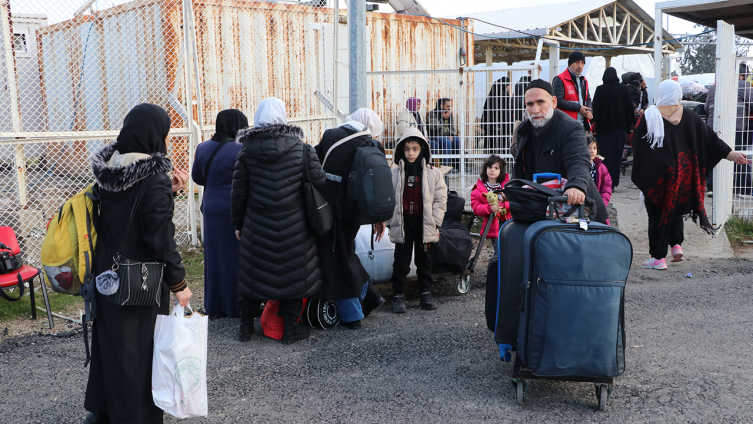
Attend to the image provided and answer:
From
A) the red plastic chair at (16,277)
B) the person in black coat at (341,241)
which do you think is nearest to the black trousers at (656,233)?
the person in black coat at (341,241)

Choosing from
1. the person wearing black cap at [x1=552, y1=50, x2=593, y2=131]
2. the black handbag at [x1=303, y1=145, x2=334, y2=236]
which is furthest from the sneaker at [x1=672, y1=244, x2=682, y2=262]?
the black handbag at [x1=303, y1=145, x2=334, y2=236]

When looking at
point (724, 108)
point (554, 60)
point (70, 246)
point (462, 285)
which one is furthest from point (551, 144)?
point (554, 60)

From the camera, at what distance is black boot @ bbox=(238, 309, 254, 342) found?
4.95 meters

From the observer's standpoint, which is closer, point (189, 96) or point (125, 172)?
point (125, 172)

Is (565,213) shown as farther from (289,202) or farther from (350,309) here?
(350,309)

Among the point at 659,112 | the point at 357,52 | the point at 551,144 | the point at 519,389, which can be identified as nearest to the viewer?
Result: the point at 519,389

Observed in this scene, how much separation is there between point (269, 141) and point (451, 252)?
209cm

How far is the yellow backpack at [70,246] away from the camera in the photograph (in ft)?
10.3

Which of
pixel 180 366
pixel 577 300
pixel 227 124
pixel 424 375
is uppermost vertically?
pixel 227 124

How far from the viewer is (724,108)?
310 inches

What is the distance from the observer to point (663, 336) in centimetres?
486

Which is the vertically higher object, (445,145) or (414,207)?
(445,145)

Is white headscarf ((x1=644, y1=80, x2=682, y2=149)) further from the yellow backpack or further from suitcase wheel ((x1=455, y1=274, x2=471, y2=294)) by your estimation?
the yellow backpack

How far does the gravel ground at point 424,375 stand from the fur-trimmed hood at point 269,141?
4.73 ft
